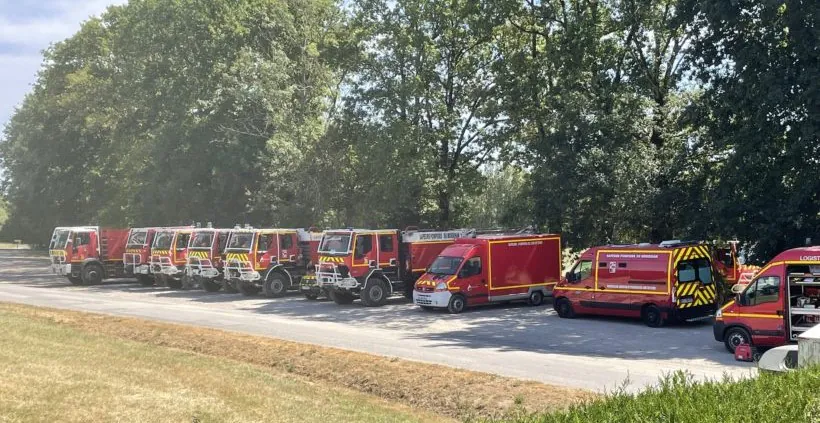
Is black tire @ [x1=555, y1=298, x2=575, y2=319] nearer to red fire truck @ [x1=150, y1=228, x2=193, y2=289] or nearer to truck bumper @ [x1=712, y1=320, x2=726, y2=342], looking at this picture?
truck bumper @ [x1=712, y1=320, x2=726, y2=342]

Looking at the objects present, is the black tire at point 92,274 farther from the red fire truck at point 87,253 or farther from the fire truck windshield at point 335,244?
the fire truck windshield at point 335,244

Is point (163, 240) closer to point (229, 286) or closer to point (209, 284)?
point (209, 284)

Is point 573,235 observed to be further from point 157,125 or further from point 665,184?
point 157,125

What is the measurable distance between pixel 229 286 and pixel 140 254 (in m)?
6.77

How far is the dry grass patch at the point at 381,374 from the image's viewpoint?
11891 mm

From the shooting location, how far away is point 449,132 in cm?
3766

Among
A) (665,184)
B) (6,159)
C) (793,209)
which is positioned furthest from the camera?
(6,159)

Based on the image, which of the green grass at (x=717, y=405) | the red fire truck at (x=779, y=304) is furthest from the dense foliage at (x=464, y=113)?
the green grass at (x=717, y=405)

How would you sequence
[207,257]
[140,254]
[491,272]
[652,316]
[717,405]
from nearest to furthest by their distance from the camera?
[717,405] < [652,316] < [491,272] < [207,257] < [140,254]

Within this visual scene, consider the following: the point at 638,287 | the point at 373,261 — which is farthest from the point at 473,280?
the point at 638,287

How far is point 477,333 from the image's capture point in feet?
67.8

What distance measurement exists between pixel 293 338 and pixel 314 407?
25.7ft

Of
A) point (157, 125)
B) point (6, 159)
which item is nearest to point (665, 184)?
point (157, 125)

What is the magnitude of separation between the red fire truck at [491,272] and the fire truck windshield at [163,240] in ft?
49.9
